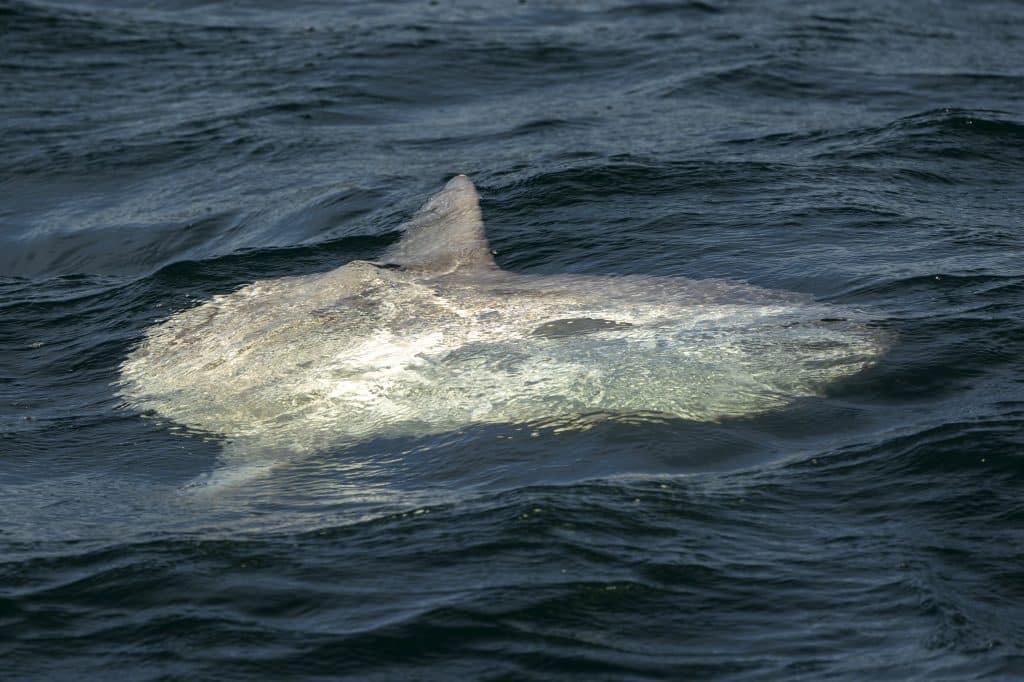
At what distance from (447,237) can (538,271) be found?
842mm

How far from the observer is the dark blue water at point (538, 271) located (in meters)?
5.56

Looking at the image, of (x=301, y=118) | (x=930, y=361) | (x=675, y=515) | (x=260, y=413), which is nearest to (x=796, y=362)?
(x=930, y=361)

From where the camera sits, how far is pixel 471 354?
7969 mm

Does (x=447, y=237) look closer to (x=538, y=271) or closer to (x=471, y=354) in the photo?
(x=538, y=271)

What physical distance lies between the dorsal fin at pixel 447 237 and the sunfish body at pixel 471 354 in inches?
2.5

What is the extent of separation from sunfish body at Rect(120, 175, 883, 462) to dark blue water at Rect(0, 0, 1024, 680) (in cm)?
21

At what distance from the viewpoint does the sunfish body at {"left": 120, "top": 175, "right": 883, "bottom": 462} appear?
7.45 m

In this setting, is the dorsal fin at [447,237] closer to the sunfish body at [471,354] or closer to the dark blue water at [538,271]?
the sunfish body at [471,354]

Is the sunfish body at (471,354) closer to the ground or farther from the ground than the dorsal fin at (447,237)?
closer to the ground

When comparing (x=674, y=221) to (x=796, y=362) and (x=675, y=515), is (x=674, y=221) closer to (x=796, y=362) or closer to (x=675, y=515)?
(x=796, y=362)

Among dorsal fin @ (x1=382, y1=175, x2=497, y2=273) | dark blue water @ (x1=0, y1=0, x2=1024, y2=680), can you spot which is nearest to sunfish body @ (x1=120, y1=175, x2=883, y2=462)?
dorsal fin @ (x1=382, y1=175, x2=497, y2=273)

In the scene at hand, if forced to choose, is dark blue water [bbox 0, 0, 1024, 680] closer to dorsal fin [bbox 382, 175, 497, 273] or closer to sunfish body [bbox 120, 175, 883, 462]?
sunfish body [bbox 120, 175, 883, 462]

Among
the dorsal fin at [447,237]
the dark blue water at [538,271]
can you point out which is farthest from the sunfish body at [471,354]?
the dark blue water at [538,271]

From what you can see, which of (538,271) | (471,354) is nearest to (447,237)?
(538,271)
